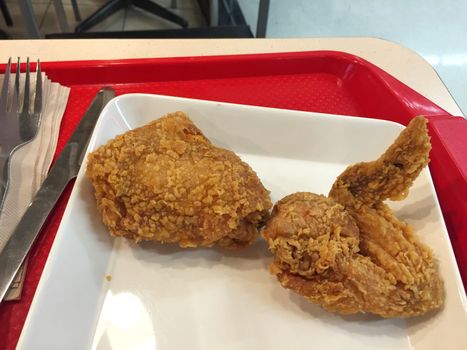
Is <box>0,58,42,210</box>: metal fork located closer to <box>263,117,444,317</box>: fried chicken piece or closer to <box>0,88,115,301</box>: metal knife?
<box>0,88,115,301</box>: metal knife

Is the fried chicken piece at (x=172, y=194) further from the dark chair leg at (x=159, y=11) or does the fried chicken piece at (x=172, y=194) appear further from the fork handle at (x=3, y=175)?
the dark chair leg at (x=159, y=11)

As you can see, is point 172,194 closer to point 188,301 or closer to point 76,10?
point 188,301

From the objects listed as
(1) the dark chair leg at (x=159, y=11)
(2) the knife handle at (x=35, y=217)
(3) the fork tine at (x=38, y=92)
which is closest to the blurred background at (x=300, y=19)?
(1) the dark chair leg at (x=159, y=11)

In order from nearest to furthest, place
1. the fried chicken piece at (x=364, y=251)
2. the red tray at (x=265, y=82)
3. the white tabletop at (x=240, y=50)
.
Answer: the fried chicken piece at (x=364, y=251) → the red tray at (x=265, y=82) → the white tabletop at (x=240, y=50)

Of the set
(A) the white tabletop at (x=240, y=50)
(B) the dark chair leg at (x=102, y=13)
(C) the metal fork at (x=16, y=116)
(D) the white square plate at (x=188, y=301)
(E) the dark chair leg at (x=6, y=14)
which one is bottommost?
(D) the white square plate at (x=188, y=301)

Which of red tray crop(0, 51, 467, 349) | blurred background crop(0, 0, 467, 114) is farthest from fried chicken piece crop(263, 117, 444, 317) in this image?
blurred background crop(0, 0, 467, 114)

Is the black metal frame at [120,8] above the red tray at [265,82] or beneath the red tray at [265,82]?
above

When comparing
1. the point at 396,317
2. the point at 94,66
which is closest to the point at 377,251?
the point at 396,317
